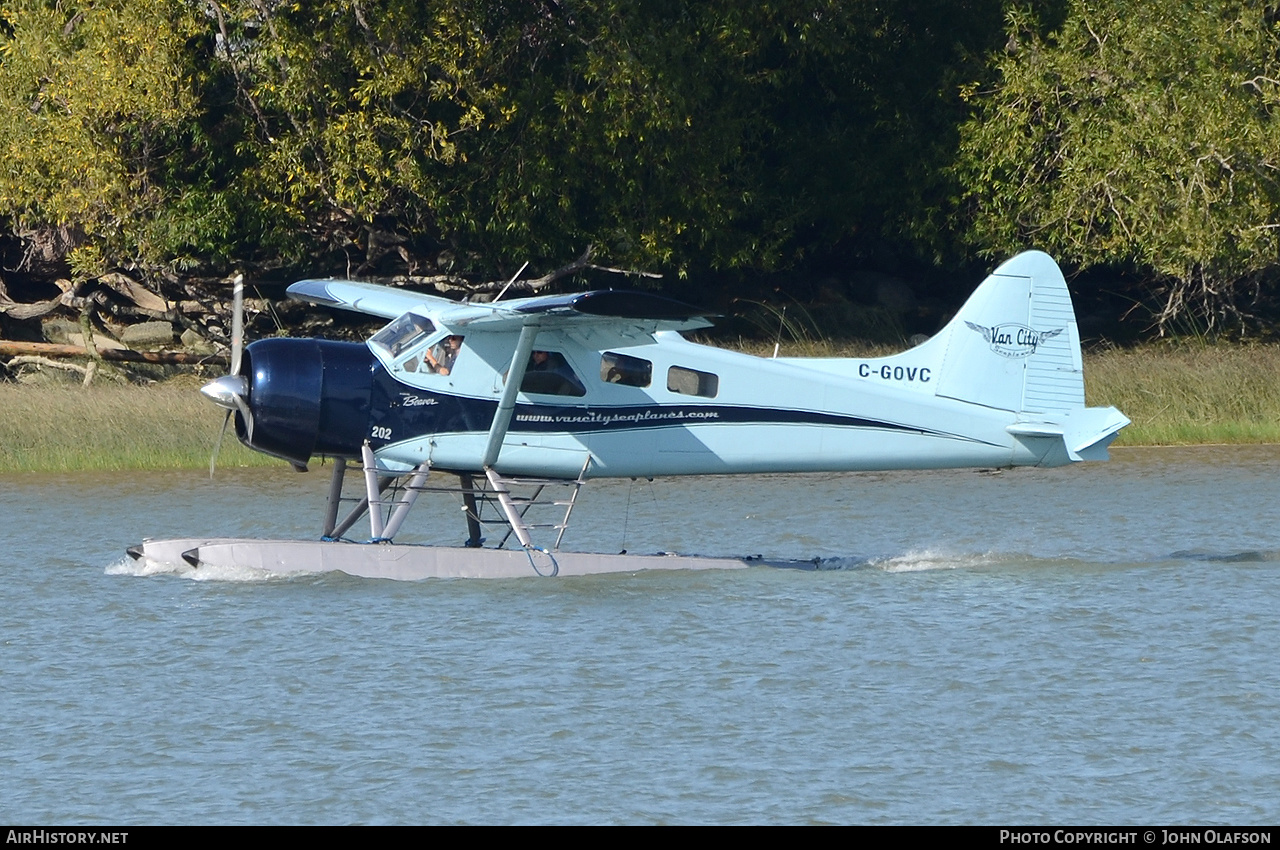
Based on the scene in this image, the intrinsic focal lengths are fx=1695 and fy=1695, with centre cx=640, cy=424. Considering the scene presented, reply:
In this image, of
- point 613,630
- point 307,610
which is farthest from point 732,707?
point 307,610

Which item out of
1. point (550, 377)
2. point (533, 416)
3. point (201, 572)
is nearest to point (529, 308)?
point (550, 377)

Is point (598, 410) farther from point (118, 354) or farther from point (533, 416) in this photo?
point (118, 354)

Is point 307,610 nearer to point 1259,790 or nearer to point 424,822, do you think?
point 424,822

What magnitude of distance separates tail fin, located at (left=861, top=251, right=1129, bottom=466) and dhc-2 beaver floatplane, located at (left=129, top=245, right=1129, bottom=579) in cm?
1

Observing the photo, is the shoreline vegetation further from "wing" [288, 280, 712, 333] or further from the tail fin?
the tail fin

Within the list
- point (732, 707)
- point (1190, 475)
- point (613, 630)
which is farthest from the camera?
point (1190, 475)

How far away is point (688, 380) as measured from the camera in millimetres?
11977

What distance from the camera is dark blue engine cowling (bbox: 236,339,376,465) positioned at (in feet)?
36.8

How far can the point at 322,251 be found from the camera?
79.2 feet

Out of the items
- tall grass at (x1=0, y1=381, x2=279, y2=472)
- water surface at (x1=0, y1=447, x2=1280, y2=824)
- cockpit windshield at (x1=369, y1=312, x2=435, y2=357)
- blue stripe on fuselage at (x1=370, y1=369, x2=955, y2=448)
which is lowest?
tall grass at (x1=0, y1=381, x2=279, y2=472)

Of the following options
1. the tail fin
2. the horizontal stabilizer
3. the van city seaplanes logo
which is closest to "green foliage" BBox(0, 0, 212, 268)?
the tail fin

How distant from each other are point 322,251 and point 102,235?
3331mm

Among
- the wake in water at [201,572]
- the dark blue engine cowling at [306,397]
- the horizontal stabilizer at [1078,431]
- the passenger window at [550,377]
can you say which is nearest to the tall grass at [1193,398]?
the horizontal stabilizer at [1078,431]

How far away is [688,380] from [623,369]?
484mm
